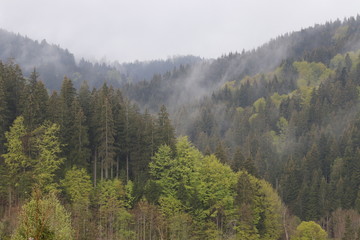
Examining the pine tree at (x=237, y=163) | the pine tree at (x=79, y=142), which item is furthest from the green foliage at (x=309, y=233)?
the pine tree at (x=79, y=142)

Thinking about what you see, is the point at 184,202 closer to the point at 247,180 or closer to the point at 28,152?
the point at 247,180

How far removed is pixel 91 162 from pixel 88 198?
1221 centimetres

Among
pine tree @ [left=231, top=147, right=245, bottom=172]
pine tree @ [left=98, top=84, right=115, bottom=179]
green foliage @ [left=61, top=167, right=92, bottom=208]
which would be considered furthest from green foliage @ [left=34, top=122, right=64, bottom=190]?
pine tree @ [left=231, top=147, right=245, bottom=172]

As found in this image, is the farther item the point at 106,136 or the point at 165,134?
the point at 165,134

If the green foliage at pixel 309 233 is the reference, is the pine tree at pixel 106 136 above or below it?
above

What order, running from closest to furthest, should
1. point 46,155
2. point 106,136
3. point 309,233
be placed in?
point 46,155 → point 106,136 → point 309,233

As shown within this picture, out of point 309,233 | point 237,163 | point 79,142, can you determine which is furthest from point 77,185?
point 309,233

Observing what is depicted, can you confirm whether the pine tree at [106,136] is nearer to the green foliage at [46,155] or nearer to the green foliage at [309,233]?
the green foliage at [46,155]

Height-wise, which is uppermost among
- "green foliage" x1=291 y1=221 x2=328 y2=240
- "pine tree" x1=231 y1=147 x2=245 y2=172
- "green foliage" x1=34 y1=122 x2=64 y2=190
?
"green foliage" x1=34 y1=122 x2=64 y2=190

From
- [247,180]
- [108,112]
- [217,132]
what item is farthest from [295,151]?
[108,112]

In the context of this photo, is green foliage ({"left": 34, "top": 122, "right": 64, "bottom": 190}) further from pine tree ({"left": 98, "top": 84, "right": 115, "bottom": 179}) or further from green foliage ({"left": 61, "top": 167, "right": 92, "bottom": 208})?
pine tree ({"left": 98, "top": 84, "right": 115, "bottom": 179})

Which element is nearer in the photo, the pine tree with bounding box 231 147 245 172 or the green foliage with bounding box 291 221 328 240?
the green foliage with bounding box 291 221 328 240

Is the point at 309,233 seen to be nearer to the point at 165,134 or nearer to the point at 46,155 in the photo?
the point at 165,134

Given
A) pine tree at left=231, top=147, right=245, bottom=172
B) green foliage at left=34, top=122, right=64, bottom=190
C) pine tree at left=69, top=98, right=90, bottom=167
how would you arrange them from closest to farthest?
green foliage at left=34, top=122, right=64, bottom=190 < pine tree at left=69, top=98, right=90, bottom=167 < pine tree at left=231, top=147, right=245, bottom=172
